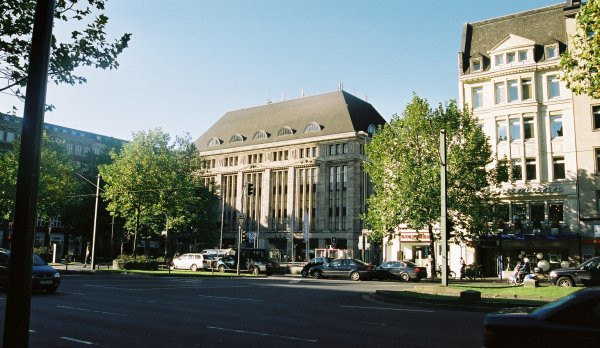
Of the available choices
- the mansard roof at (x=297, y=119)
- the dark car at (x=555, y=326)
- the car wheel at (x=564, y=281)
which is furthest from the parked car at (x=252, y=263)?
the dark car at (x=555, y=326)

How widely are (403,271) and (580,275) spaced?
1306 cm

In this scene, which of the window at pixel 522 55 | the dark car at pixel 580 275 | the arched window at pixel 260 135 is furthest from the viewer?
the arched window at pixel 260 135

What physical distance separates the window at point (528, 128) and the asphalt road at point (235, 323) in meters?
30.8

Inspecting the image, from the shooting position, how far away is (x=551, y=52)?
43594mm

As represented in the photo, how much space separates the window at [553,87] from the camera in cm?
4228

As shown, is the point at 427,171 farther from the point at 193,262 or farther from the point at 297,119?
the point at 297,119

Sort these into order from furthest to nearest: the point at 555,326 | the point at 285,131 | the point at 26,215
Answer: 1. the point at 285,131
2. the point at 555,326
3. the point at 26,215

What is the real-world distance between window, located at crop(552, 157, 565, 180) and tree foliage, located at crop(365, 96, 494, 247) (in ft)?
19.4

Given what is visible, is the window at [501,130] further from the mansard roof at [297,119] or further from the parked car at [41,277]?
the parked car at [41,277]

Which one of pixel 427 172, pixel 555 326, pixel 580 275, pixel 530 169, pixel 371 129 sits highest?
pixel 371 129

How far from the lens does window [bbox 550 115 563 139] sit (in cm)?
4166

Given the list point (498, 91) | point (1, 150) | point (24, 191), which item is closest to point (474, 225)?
point (498, 91)

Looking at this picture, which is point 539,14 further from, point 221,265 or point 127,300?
point 127,300

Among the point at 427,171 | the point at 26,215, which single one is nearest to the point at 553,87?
the point at 427,171
